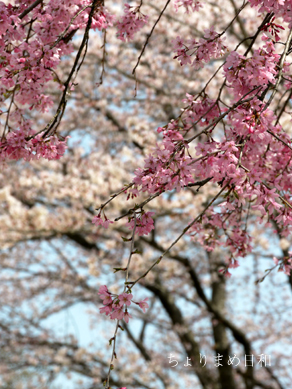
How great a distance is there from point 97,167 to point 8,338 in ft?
13.9

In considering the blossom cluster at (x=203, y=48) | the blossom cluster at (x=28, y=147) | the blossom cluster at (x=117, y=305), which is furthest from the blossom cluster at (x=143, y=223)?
the blossom cluster at (x=203, y=48)

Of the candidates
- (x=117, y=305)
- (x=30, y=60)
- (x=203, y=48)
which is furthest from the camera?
(x=203, y=48)

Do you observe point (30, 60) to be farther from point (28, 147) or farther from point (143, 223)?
point (143, 223)

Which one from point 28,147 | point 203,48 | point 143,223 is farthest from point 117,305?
point 203,48

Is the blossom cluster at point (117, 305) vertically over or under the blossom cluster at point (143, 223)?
under

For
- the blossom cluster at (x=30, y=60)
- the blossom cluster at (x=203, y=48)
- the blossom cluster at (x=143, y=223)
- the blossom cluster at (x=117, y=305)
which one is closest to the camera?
the blossom cluster at (x=117, y=305)

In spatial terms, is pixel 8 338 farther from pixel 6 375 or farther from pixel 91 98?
pixel 91 98

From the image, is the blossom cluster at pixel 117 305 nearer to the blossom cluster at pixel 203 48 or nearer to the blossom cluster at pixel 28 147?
the blossom cluster at pixel 28 147

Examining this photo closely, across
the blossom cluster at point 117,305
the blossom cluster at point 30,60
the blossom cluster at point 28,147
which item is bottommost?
the blossom cluster at point 117,305

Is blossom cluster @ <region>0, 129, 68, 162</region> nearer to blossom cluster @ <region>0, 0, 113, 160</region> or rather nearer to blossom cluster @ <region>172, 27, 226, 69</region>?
blossom cluster @ <region>0, 0, 113, 160</region>

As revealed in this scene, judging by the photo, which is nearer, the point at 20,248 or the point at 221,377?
the point at 221,377

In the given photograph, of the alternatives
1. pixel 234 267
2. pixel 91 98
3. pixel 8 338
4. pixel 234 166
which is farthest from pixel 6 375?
pixel 234 166

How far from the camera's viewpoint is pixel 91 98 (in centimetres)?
753

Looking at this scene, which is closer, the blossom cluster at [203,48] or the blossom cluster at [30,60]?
the blossom cluster at [30,60]
